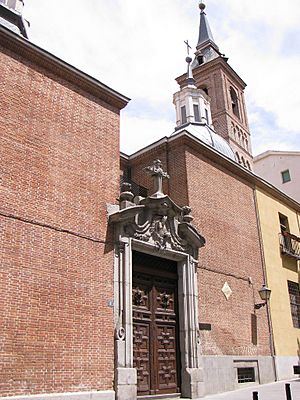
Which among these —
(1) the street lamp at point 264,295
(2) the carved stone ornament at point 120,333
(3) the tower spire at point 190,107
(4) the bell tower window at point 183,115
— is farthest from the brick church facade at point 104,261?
(4) the bell tower window at point 183,115

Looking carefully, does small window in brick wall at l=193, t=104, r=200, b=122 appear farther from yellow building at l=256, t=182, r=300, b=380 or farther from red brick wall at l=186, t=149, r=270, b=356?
red brick wall at l=186, t=149, r=270, b=356

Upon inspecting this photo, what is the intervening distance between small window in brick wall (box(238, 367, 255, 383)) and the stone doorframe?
2447 mm

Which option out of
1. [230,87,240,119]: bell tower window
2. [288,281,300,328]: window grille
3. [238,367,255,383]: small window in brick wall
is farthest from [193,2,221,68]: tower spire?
[238,367,255,383]: small window in brick wall

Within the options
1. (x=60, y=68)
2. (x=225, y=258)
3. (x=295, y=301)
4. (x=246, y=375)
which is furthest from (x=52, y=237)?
(x=295, y=301)

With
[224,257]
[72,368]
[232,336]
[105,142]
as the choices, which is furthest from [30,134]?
[232,336]

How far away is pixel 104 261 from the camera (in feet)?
35.1

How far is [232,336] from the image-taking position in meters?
13.7

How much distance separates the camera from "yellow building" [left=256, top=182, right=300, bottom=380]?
16219 millimetres

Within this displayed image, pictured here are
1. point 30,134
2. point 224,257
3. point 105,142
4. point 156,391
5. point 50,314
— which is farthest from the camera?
point 224,257

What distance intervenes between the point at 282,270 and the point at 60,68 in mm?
11905

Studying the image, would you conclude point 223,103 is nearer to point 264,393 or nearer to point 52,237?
point 264,393

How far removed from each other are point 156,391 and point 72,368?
2.84m

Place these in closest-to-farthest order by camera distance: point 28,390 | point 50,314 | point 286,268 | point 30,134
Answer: point 28,390 < point 50,314 < point 30,134 < point 286,268

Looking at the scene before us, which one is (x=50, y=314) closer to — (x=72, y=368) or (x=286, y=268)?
(x=72, y=368)
